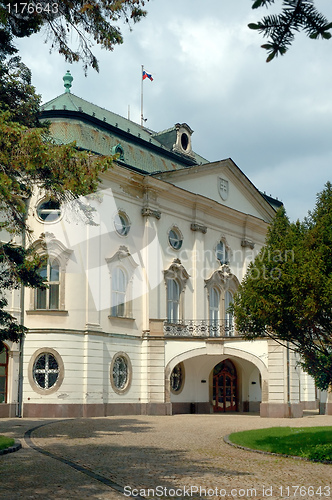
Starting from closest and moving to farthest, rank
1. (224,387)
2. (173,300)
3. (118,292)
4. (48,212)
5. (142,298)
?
1. (48,212)
2. (118,292)
3. (142,298)
4. (173,300)
5. (224,387)

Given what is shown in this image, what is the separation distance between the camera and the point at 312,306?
15484mm

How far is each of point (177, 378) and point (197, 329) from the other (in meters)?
2.75

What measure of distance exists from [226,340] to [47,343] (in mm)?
8928

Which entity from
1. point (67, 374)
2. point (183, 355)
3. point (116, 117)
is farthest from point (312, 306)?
point (116, 117)

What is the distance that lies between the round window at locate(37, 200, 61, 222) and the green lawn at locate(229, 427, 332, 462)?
14605mm

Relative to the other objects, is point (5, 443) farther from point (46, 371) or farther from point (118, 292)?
point (118, 292)

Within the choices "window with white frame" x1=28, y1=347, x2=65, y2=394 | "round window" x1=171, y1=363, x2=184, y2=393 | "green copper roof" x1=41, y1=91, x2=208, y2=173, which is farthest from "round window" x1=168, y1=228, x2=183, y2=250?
"window with white frame" x1=28, y1=347, x2=65, y2=394

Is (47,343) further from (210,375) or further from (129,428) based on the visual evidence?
(210,375)

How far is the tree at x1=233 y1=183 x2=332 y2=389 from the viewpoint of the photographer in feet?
51.5

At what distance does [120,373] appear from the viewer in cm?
3191

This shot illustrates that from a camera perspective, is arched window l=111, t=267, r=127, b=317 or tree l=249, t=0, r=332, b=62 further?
arched window l=111, t=267, r=127, b=317

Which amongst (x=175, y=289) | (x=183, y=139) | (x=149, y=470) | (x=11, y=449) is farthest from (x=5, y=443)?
(x=183, y=139)

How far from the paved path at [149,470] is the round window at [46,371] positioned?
9.12 meters

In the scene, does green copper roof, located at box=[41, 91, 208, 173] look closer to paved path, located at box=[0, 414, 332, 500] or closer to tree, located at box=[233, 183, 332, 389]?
tree, located at box=[233, 183, 332, 389]
